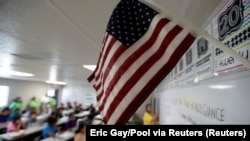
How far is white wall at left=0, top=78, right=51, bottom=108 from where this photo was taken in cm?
884

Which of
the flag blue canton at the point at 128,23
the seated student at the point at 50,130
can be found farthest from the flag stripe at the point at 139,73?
the seated student at the point at 50,130

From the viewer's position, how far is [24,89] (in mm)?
9781

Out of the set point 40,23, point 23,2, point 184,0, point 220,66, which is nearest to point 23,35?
point 40,23

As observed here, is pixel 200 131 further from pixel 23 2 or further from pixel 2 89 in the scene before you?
pixel 2 89

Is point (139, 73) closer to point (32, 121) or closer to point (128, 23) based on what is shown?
point (128, 23)

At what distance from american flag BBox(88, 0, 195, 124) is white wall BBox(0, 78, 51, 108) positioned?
9.37m

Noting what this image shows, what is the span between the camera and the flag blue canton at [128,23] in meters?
0.83

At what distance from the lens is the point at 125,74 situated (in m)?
0.85

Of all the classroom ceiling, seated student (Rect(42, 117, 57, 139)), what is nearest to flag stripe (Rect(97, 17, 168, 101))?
the classroom ceiling

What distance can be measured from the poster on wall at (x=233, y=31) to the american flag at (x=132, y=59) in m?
0.40

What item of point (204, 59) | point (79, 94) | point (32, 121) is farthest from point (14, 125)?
point (79, 94)

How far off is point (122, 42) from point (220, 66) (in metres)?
0.68
